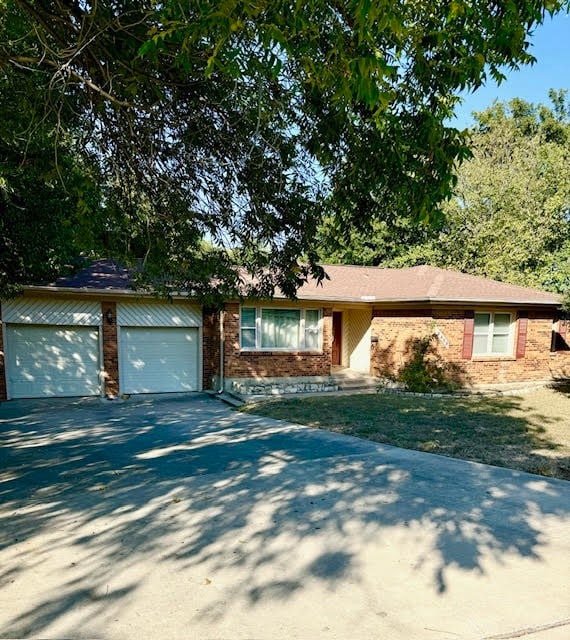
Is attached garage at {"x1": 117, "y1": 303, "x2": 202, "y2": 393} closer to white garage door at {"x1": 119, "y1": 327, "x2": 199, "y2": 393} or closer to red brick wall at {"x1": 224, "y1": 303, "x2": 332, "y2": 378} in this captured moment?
white garage door at {"x1": 119, "y1": 327, "x2": 199, "y2": 393}

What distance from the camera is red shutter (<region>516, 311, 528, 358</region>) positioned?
1503cm

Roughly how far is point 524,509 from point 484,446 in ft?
9.15

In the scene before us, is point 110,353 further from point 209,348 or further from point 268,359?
point 268,359

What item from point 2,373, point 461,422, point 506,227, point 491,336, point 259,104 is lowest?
point 461,422

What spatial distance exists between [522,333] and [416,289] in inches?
150

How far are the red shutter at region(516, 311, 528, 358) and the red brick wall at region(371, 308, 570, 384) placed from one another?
21 centimetres

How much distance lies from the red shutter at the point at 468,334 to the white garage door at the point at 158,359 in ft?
27.0

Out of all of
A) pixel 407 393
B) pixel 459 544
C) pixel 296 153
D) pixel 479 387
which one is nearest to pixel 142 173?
pixel 296 153

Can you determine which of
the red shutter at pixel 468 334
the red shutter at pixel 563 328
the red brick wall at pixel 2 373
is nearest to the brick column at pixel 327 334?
the red shutter at pixel 468 334

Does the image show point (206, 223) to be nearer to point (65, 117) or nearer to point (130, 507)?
point (65, 117)

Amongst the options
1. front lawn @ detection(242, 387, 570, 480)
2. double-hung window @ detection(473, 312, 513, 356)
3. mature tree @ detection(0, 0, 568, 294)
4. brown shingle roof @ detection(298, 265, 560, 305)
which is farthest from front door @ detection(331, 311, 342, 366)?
mature tree @ detection(0, 0, 568, 294)

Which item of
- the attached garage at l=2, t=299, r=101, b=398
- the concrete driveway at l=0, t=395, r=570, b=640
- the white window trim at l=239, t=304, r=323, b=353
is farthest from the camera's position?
the white window trim at l=239, t=304, r=323, b=353

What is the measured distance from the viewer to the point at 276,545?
167 inches

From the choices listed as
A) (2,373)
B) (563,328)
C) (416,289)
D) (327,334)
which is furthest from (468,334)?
(2,373)
